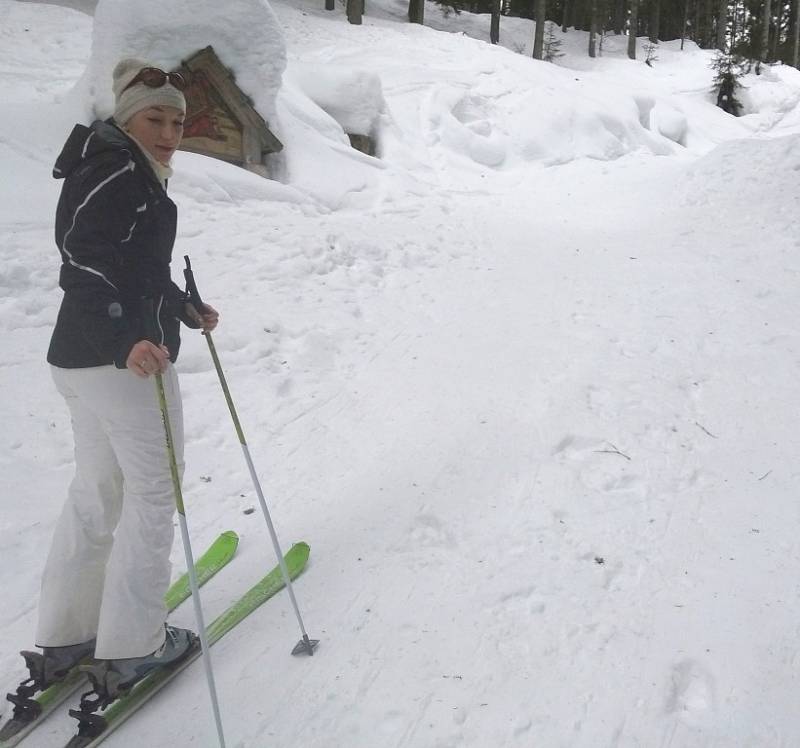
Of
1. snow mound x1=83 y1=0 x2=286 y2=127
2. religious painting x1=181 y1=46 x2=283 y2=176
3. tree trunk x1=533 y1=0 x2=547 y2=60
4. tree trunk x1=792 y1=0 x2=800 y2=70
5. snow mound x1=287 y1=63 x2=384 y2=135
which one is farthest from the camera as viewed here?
tree trunk x1=792 y1=0 x2=800 y2=70

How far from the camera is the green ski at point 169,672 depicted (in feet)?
7.53

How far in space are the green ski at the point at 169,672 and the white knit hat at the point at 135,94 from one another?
2.06 metres

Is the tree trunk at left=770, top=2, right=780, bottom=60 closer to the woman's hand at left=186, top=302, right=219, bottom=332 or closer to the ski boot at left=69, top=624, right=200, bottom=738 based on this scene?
the woman's hand at left=186, top=302, right=219, bottom=332


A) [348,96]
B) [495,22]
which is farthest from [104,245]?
[495,22]

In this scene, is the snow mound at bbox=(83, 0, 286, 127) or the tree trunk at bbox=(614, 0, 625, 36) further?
the tree trunk at bbox=(614, 0, 625, 36)

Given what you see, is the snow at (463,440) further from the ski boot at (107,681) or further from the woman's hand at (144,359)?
the woman's hand at (144,359)

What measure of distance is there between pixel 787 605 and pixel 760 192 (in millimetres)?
7570

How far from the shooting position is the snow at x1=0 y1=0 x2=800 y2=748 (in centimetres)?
243

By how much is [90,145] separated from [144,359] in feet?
2.46

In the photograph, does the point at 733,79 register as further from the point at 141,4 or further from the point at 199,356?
the point at 199,356

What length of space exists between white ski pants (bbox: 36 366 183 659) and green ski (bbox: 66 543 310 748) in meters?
0.21

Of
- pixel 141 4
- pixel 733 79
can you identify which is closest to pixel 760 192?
pixel 141 4

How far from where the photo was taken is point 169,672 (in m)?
2.59

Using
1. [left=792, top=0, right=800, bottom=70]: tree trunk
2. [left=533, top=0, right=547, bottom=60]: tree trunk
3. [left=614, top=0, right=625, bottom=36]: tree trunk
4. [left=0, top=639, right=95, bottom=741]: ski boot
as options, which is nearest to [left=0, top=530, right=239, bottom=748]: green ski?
[left=0, top=639, right=95, bottom=741]: ski boot
